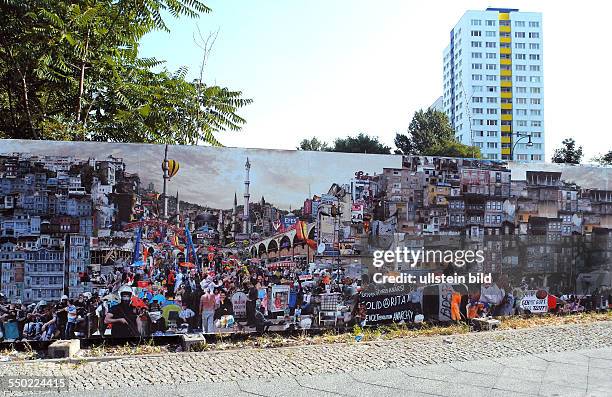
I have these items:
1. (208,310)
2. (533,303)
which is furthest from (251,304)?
(533,303)

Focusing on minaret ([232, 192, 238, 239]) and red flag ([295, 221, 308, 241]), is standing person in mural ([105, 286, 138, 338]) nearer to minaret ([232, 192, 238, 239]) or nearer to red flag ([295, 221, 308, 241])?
minaret ([232, 192, 238, 239])

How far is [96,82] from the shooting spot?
11906mm

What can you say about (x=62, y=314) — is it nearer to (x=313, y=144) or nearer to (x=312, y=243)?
(x=312, y=243)

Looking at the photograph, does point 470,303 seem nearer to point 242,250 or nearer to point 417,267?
point 417,267

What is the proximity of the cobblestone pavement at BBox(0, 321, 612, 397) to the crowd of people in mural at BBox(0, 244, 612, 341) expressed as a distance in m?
0.73

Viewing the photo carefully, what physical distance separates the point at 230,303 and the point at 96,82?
254 inches

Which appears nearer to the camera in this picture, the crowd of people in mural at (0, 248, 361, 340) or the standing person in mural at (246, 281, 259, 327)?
the crowd of people in mural at (0, 248, 361, 340)

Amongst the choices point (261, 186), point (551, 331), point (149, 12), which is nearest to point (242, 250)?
point (261, 186)

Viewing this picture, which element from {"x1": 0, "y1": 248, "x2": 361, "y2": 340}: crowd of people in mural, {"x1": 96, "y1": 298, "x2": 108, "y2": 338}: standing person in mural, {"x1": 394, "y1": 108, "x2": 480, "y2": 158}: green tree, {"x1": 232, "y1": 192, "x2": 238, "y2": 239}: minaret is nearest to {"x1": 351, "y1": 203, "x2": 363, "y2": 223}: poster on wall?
{"x1": 0, "y1": 248, "x2": 361, "y2": 340}: crowd of people in mural

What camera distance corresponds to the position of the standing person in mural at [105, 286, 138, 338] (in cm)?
748

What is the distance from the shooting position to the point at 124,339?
753 centimetres

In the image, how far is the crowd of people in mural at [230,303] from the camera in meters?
7.34

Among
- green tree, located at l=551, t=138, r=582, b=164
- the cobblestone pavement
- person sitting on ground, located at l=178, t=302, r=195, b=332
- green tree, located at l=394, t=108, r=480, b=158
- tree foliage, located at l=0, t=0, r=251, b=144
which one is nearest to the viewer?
the cobblestone pavement

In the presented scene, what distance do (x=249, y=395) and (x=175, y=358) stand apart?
5.77 ft
